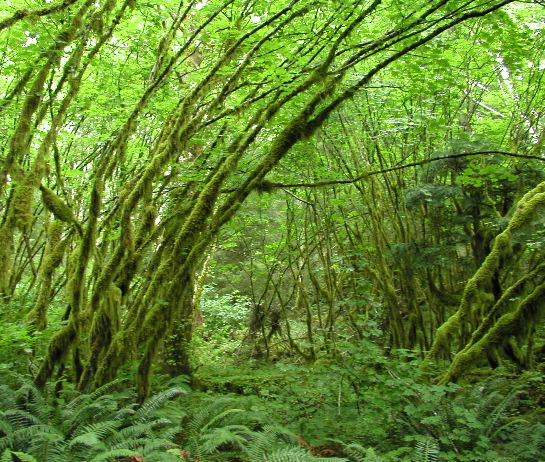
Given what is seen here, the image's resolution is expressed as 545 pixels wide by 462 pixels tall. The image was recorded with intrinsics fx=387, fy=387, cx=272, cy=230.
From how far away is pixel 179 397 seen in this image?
17.7ft

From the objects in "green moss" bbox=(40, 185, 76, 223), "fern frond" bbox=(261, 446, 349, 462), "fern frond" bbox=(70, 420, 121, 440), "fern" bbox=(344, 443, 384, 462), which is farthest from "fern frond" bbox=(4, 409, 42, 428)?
"fern" bbox=(344, 443, 384, 462)

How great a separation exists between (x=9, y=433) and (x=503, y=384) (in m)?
5.31

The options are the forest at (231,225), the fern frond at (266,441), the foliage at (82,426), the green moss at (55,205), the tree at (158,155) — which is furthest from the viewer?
the green moss at (55,205)

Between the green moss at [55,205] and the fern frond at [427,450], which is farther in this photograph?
the green moss at [55,205]

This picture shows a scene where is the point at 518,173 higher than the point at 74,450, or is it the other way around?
the point at 518,173

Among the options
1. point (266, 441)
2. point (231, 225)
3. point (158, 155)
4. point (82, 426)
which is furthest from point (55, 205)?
point (266, 441)

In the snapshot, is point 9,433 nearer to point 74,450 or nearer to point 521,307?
point 74,450

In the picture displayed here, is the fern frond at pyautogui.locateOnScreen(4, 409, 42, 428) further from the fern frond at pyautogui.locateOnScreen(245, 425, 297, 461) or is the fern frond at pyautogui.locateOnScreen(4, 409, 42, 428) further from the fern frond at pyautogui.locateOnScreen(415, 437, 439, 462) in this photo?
the fern frond at pyautogui.locateOnScreen(415, 437, 439, 462)

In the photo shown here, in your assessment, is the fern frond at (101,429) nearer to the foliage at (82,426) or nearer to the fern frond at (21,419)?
the foliage at (82,426)

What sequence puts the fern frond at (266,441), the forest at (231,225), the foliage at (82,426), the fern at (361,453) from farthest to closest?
the forest at (231,225) → the fern frond at (266,441) → the fern at (361,453) → the foliage at (82,426)

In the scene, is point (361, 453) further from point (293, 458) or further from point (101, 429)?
point (101, 429)

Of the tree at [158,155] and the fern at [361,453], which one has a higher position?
the tree at [158,155]

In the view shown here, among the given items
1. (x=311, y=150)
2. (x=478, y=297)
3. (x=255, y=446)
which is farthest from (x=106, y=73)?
(x=478, y=297)

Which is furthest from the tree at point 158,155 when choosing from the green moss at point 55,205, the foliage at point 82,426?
the foliage at point 82,426
